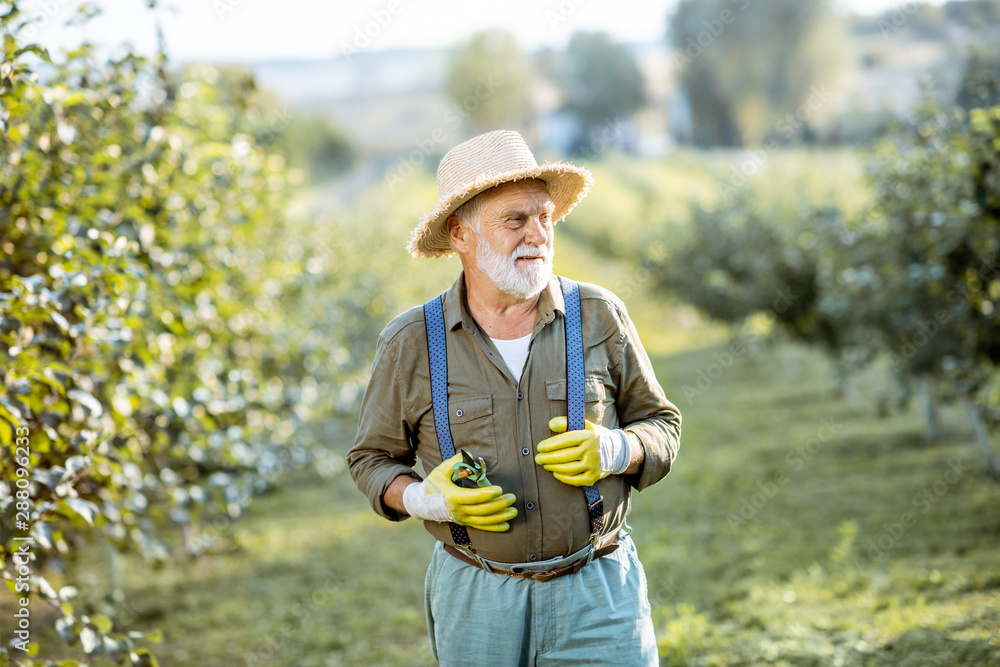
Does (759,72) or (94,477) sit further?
(759,72)

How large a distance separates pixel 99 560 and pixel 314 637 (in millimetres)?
3618

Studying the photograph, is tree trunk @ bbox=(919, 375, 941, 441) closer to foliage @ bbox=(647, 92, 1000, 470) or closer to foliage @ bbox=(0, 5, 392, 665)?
foliage @ bbox=(647, 92, 1000, 470)

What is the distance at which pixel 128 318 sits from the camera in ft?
11.2

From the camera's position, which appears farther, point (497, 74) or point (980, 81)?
point (497, 74)

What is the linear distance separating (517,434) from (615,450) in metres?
0.30

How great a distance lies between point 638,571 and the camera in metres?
2.69

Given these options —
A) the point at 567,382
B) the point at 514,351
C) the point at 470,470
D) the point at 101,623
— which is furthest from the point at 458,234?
the point at 101,623

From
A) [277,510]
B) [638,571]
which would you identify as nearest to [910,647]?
[638,571]

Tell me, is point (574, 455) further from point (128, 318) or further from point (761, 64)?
point (761, 64)

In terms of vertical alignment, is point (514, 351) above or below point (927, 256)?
below

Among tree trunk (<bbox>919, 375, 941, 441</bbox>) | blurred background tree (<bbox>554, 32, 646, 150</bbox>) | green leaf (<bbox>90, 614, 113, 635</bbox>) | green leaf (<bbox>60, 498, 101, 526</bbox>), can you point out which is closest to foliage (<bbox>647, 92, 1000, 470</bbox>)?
tree trunk (<bbox>919, 375, 941, 441</bbox>)

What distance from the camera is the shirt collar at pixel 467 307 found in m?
2.62

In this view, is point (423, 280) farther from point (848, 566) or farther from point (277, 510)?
point (848, 566)

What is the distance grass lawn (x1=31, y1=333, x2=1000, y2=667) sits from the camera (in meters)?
4.73
